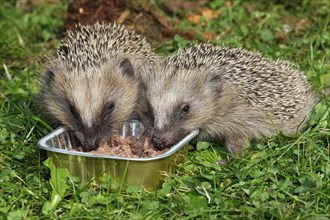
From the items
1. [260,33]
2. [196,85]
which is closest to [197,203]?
[196,85]

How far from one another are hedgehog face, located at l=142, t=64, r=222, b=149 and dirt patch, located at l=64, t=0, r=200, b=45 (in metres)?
1.41

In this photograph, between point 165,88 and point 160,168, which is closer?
point 160,168

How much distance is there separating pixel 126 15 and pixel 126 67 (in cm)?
128

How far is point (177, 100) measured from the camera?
131 inches

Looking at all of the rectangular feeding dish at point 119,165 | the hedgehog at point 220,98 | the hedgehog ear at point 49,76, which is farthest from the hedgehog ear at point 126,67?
→ the rectangular feeding dish at point 119,165

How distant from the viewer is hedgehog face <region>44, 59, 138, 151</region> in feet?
10.8

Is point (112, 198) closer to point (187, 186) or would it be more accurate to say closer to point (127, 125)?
point (187, 186)

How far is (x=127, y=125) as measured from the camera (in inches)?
140

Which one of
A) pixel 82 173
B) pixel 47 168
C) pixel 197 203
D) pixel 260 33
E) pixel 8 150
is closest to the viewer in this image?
pixel 197 203

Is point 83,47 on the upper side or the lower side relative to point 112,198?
upper

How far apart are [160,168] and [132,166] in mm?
145

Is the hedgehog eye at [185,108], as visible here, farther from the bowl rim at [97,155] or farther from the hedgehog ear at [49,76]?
the hedgehog ear at [49,76]

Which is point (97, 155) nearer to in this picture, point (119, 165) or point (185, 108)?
point (119, 165)

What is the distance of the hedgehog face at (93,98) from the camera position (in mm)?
3289
